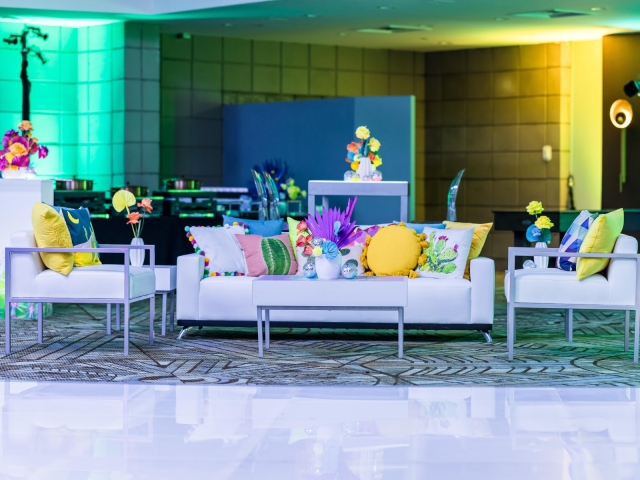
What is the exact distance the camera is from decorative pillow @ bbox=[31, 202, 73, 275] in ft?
21.7

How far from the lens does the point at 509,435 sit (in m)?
4.31

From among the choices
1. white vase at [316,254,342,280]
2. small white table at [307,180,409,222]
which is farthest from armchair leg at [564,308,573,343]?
small white table at [307,180,409,222]

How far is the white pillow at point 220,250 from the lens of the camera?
7359 mm

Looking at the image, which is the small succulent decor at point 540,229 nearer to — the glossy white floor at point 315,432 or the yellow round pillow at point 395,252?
the yellow round pillow at point 395,252

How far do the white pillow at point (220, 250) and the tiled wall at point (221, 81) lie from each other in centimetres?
576

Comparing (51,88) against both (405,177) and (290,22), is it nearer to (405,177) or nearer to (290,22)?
(290,22)

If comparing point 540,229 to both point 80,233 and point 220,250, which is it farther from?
point 80,233

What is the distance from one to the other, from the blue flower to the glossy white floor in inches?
52.0

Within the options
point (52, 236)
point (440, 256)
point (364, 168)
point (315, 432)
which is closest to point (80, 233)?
point (52, 236)

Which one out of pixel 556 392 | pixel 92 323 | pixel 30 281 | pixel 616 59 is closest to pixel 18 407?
pixel 30 281

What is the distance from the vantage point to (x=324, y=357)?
6398 millimetres

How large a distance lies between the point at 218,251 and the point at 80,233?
967 mm

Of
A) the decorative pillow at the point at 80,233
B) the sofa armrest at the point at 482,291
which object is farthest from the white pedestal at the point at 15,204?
the sofa armrest at the point at 482,291

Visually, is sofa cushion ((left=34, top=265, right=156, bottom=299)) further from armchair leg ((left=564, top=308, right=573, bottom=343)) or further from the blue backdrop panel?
the blue backdrop panel
